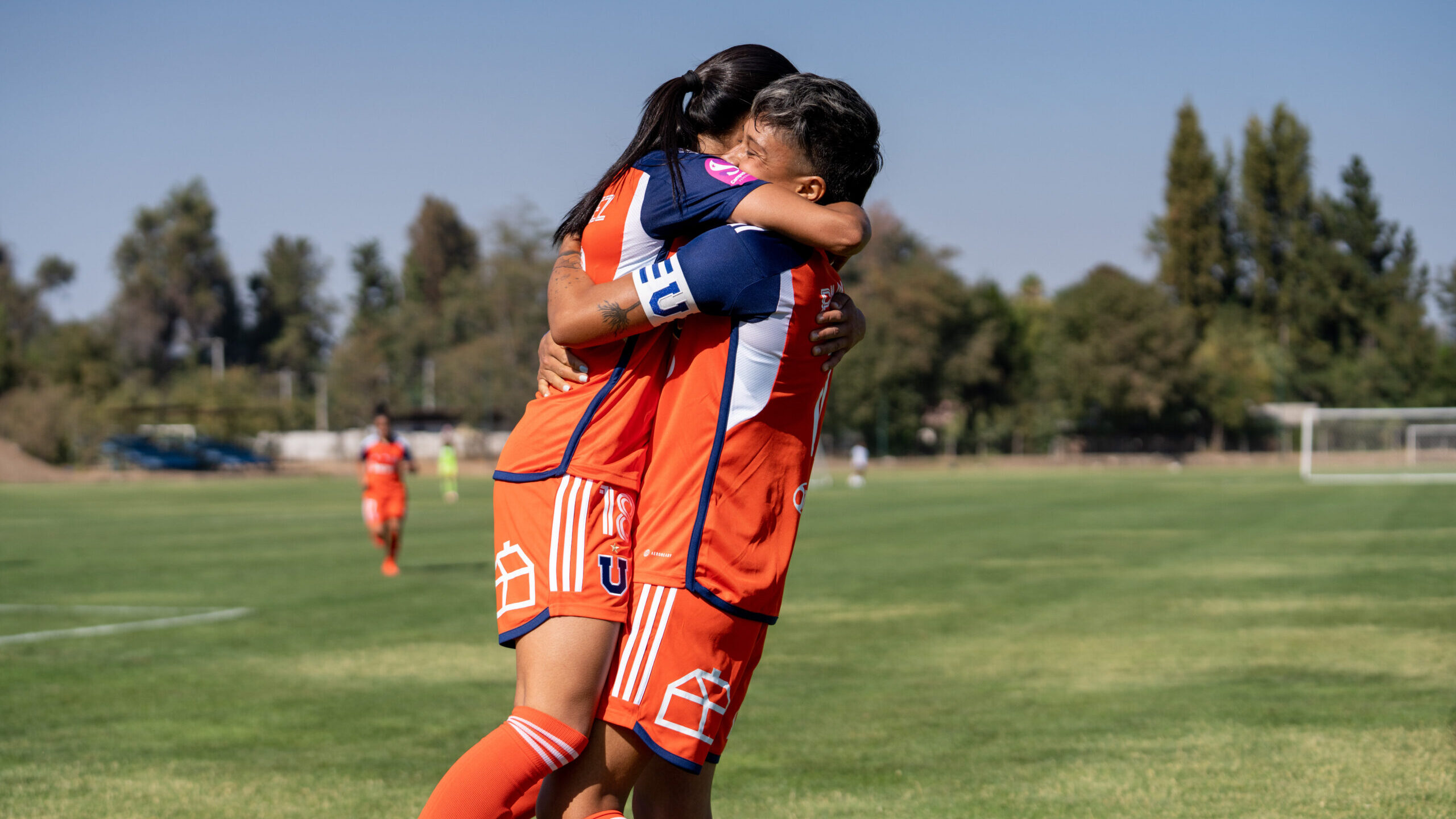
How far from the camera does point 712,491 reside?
268cm

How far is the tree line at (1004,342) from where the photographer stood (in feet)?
271

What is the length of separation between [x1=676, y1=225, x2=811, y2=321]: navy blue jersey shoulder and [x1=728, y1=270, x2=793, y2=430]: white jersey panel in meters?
0.02

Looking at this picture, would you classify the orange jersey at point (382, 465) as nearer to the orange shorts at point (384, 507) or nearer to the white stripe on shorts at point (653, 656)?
the orange shorts at point (384, 507)

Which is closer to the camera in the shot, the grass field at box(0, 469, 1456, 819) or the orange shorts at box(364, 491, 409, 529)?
the grass field at box(0, 469, 1456, 819)

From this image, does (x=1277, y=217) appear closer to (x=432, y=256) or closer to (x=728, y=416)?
(x=432, y=256)

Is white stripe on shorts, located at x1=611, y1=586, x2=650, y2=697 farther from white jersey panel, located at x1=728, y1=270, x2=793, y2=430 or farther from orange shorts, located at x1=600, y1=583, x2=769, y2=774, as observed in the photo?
white jersey panel, located at x1=728, y1=270, x2=793, y2=430

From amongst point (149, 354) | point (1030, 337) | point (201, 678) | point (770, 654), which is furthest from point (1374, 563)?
point (149, 354)

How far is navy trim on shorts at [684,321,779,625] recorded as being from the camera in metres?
2.66

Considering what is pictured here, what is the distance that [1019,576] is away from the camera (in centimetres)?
1498

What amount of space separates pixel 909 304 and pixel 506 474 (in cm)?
8561

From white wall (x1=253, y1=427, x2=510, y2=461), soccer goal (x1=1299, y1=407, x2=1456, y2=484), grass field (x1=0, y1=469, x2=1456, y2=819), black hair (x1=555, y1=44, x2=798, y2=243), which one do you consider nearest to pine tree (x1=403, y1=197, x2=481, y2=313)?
white wall (x1=253, y1=427, x2=510, y2=461)

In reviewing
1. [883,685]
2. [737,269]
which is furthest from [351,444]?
[737,269]

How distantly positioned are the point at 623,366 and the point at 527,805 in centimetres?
90

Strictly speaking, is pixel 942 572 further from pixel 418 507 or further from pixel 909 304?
pixel 909 304
